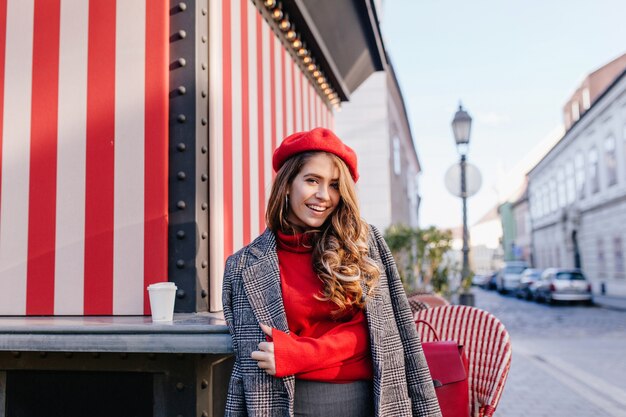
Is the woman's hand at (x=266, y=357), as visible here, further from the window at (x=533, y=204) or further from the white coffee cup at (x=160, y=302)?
the window at (x=533, y=204)

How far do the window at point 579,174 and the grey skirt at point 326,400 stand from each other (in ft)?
97.6

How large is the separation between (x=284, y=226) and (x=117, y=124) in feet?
3.82

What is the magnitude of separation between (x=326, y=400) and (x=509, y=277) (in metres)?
30.3

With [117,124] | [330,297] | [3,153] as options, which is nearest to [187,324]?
[330,297]

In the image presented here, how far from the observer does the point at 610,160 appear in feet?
78.1

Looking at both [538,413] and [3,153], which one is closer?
[3,153]

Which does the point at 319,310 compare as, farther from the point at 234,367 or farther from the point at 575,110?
the point at 575,110

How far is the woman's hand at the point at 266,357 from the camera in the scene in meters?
1.68

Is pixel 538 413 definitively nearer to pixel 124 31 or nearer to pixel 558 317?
pixel 124 31

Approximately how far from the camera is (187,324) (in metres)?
2.05

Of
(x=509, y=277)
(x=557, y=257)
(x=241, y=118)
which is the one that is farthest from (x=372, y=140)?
(x=557, y=257)

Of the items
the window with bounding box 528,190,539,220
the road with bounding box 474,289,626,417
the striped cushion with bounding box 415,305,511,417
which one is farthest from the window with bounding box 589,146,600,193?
the striped cushion with bounding box 415,305,511,417

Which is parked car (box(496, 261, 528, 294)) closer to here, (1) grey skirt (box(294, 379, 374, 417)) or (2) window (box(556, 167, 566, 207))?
(2) window (box(556, 167, 566, 207))

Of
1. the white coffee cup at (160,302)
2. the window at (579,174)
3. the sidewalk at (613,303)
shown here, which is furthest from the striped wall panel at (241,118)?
the window at (579,174)
